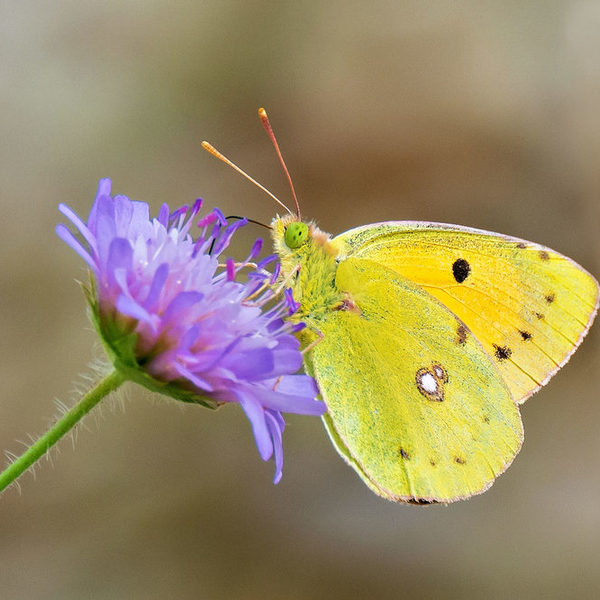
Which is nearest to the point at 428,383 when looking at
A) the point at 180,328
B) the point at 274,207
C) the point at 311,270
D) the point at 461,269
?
the point at 461,269

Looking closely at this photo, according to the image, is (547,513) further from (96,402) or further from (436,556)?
(96,402)

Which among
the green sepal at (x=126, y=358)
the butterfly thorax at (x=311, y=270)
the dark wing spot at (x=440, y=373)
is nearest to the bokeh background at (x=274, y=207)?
the butterfly thorax at (x=311, y=270)

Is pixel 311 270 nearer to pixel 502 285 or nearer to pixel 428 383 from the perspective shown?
pixel 428 383

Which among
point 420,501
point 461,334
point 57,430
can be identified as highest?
point 57,430

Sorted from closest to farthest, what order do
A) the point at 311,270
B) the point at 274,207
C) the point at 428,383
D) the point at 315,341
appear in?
the point at 315,341
the point at 311,270
the point at 428,383
the point at 274,207

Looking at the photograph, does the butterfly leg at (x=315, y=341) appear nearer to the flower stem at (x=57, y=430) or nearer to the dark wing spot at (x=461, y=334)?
the dark wing spot at (x=461, y=334)

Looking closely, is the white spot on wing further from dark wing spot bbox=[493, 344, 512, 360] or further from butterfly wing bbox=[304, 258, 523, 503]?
dark wing spot bbox=[493, 344, 512, 360]
